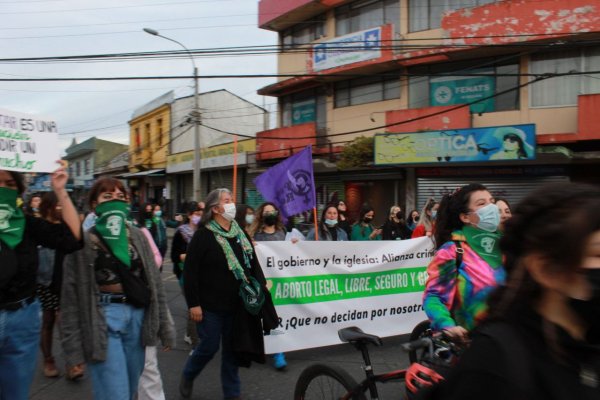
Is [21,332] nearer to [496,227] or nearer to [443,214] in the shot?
[443,214]

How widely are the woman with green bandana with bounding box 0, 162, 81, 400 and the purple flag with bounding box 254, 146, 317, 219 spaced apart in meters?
4.43

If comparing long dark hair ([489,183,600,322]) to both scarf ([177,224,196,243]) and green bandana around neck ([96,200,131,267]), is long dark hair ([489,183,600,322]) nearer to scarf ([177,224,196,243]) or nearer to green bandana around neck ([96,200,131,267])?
green bandana around neck ([96,200,131,267])

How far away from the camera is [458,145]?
591 inches

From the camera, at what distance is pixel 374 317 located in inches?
228

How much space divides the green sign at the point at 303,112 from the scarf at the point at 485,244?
736 inches

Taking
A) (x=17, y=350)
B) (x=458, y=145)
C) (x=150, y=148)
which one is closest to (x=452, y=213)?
(x=17, y=350)

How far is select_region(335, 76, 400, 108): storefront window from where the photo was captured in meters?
18.2

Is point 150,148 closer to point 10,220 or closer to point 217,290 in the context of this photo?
point 217,290

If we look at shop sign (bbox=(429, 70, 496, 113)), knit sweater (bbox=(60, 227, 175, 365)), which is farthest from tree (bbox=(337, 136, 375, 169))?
knit sweater (bbox=(60, 227, 175, 365))

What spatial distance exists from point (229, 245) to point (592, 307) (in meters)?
3.22

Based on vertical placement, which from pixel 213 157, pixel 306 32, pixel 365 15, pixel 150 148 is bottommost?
pixel 213 157

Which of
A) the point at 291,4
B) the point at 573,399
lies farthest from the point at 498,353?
the point at 291,4

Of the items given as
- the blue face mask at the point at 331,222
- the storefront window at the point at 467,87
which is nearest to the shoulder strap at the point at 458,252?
the blue face mask at the point at 331,222

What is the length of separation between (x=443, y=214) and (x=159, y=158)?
3205 cm
